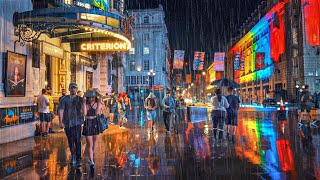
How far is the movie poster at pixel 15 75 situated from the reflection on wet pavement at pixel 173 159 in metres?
1.86

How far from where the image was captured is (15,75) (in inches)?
441

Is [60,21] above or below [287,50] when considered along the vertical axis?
below

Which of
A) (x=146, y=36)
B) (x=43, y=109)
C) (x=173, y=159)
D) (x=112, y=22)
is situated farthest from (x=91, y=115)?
(x=146, y=36)

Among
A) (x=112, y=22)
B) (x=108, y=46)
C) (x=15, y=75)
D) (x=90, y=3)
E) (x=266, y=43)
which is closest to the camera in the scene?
(x=15, y=75)

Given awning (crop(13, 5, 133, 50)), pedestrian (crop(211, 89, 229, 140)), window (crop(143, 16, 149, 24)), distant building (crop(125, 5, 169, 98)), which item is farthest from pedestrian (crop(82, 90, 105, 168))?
window (crop(143, 16, 149, 24))

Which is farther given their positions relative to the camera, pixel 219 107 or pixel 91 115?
pixel 219 107

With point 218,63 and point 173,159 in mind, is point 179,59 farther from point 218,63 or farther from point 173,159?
point 173,159

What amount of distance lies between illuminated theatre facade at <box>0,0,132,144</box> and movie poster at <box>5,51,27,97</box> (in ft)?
0.16

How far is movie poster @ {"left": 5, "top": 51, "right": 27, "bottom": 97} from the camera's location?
426 inches

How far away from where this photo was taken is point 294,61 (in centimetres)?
4356

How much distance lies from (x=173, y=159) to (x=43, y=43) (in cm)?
859

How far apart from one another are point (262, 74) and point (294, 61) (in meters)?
15.1

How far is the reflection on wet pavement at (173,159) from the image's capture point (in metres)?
6.25

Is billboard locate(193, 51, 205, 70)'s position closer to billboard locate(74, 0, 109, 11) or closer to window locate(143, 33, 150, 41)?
billboard locate(74, 0, 109, 11)
